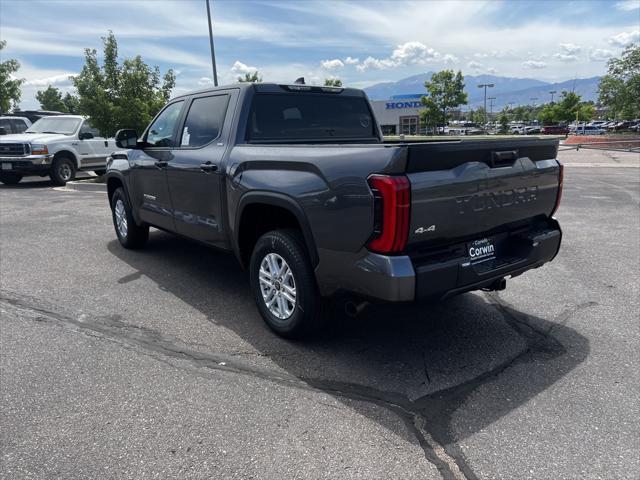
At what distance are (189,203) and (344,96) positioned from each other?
1873mm

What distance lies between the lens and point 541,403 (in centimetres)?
302

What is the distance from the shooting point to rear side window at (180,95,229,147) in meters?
4.61

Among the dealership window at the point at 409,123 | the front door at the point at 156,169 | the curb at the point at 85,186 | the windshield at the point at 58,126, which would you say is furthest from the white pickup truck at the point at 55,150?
the dealership window at the point at 409,123

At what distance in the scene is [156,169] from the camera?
544 centimetres

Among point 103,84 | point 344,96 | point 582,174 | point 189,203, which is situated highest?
point 103,84

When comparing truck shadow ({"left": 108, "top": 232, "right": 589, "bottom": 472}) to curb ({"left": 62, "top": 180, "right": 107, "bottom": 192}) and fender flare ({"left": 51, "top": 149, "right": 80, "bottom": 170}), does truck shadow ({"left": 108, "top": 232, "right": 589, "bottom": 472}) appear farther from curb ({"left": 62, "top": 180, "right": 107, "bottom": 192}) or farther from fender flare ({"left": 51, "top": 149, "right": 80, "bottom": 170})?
fender flare ({"left": 51, "top": 149, "right": 80, "bottom": 170})

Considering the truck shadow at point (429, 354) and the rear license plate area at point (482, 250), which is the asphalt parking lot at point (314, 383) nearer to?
the truck shadow at point (429, 354)

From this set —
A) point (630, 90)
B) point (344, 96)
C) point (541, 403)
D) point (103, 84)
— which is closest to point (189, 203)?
point (344, 96)

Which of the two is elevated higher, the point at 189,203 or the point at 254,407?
the point at 189,203

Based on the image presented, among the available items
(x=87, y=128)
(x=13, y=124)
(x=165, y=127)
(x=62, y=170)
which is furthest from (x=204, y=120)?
(x=13, y=124)

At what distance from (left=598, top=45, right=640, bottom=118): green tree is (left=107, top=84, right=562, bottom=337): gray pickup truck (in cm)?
4667

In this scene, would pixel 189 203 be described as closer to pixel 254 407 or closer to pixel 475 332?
pixel 254 407

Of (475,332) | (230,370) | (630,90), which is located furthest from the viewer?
(630,90)

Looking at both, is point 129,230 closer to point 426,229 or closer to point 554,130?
point 426,229
